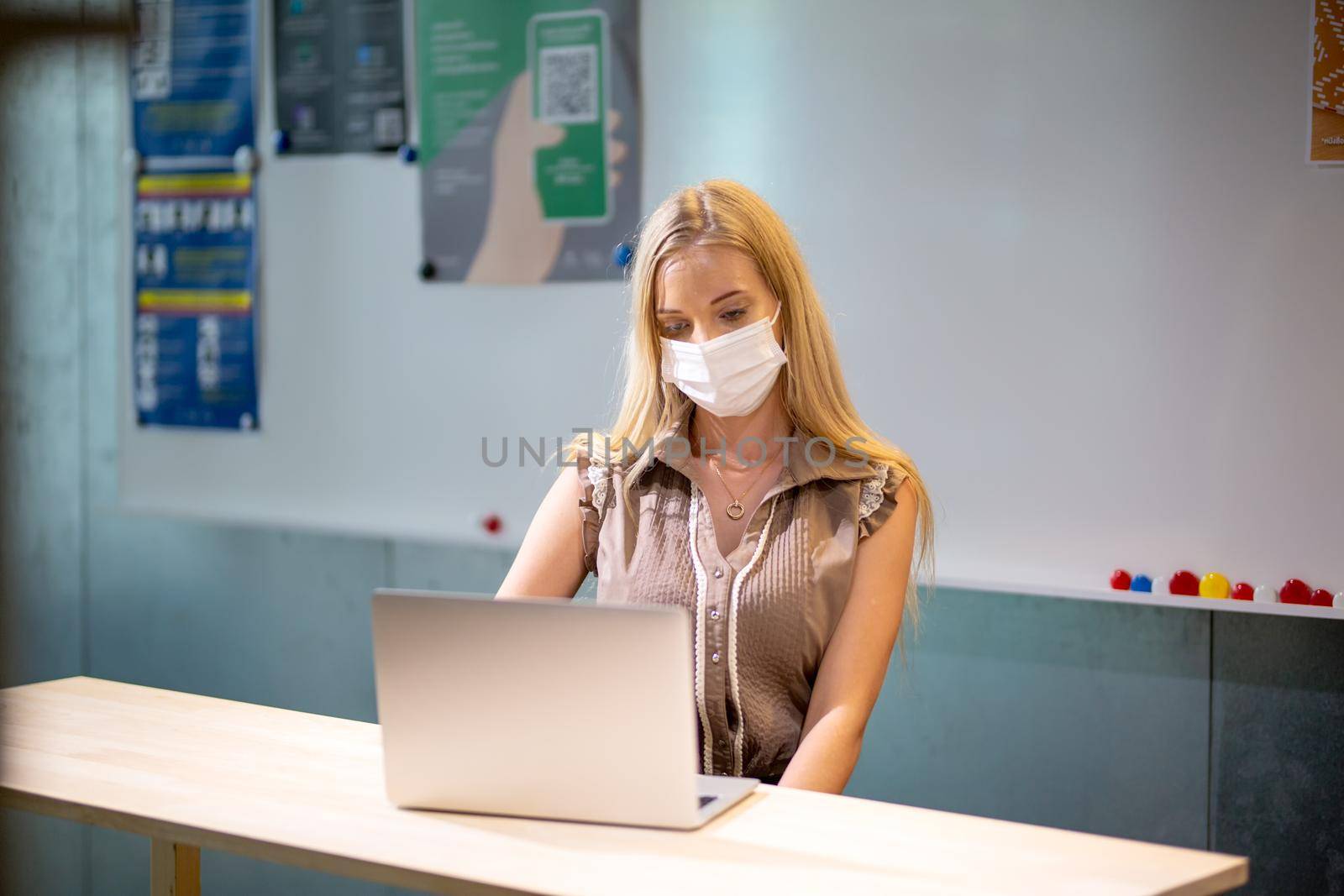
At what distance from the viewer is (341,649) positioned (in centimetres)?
299

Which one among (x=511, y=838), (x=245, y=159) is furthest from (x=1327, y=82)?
(x=245, y=159)

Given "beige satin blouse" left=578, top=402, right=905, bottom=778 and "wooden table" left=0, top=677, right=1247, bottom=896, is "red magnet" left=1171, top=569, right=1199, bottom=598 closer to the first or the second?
"beige satin blouse" left=578, top=402, right=905, bottom=778

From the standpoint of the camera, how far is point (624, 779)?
45.5 inches

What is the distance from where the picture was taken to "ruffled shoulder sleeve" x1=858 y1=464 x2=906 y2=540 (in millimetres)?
1727

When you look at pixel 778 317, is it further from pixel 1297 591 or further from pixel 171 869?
pixel 171 869

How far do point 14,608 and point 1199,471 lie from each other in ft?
6.61

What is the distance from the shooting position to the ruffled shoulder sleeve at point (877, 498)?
1727 millimetres

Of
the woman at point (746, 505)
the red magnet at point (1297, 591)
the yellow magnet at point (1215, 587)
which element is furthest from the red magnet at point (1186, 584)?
the woman at point (746, 505)

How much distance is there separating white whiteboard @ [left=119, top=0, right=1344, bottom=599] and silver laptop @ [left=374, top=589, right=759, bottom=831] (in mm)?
1175

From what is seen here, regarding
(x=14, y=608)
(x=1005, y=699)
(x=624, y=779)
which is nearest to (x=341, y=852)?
(x=624, y=779)

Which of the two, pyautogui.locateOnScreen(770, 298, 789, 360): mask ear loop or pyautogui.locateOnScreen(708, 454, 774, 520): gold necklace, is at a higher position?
pyautogui.locateOnScreen(770, 298, 789, 360): mask ear loop

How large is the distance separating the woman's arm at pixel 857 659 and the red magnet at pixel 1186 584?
57 cm

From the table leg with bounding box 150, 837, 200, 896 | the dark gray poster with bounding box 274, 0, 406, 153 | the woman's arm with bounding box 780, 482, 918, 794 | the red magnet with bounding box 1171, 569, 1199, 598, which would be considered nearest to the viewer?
the table leg with bounding box 150, 837, 200, 896

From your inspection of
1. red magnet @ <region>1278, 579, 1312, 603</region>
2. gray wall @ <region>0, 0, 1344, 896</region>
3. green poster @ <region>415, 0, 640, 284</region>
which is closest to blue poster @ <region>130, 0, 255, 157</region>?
gray wall @ <region>0, 0, 1344, 896</region>
